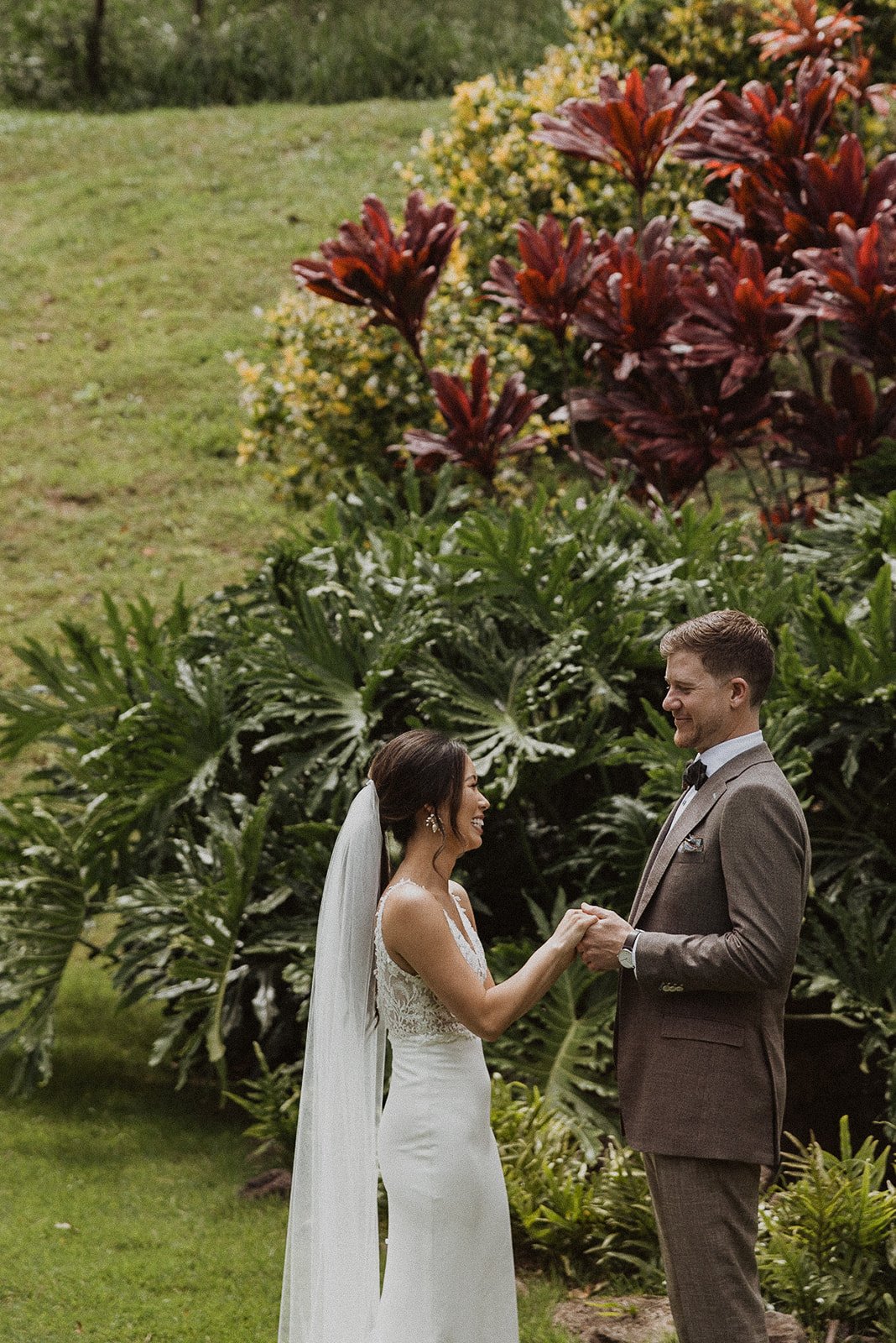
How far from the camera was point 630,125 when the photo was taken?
6.42 metres

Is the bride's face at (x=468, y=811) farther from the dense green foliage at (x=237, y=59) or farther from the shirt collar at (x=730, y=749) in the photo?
the dense green foliage at (x=237, y=59)

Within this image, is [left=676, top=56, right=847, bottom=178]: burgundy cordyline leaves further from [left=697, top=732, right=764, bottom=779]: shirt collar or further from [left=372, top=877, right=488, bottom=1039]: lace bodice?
[left=372, top=877, right=488, bottom=1039]: lace bodice

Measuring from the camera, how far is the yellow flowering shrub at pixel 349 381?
8.48m

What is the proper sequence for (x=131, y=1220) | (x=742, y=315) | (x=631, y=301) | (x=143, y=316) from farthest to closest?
(x=143, y=316)
(x=631, y=301)
(x=742, y=315)
(x=131, y=1220)

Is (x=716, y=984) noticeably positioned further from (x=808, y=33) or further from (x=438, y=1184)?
(x=808, y=33)

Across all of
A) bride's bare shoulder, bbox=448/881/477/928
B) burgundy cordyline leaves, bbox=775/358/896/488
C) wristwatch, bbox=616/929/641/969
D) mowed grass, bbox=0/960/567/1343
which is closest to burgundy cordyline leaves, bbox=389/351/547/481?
burgundy cordyline leaves, bbox=775/358/896/488

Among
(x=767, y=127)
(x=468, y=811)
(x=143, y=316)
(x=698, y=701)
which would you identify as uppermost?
(x=767, y=127)

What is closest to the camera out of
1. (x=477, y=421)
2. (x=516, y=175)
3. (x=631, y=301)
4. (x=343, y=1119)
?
(x=343, y=1119)

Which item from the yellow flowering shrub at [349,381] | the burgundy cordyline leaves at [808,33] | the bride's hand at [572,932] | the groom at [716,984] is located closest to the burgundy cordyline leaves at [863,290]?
the burgundy cordyline leaves at [808,33]

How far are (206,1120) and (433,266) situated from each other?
3.93 metres

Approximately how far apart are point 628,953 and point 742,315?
3640mm

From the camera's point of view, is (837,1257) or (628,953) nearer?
(628,953)

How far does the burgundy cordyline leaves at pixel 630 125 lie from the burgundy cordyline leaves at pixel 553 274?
17.1 inches

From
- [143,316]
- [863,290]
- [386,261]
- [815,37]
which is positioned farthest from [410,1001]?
[143,316]
